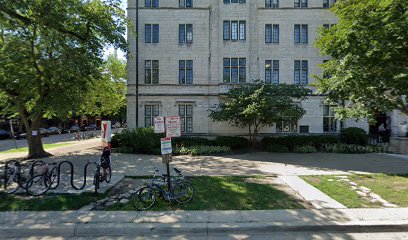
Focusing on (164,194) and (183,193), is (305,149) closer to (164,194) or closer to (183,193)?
(183,193)

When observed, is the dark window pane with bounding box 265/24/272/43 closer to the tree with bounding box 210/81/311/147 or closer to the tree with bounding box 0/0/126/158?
the tree with bounding box 210/81/311/147

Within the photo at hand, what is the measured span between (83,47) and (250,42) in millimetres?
13442

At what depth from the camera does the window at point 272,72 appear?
22266 mm

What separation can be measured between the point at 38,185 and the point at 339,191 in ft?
33.1

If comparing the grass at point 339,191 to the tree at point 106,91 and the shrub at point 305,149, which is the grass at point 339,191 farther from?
the tree at point 106,91

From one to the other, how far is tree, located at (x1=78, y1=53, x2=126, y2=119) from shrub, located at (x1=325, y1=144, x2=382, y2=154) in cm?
1694

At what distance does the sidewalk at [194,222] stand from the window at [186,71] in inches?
664

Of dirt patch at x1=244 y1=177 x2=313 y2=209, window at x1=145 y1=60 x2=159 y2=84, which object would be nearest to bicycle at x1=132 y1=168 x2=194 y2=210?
dirt patch at x1=244 y1=177 x2=313 y2=209

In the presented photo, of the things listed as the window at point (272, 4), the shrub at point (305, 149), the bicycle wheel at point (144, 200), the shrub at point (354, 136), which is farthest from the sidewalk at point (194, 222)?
the window at point (272, 4)

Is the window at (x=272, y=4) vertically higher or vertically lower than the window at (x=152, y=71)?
higher

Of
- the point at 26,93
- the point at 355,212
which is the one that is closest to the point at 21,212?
the point at 355,212

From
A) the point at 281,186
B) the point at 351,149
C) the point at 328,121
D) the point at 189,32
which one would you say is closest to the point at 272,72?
the point at 328,121

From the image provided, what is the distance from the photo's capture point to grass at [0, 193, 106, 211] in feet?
22.1

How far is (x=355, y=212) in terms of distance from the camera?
20.8 ft
